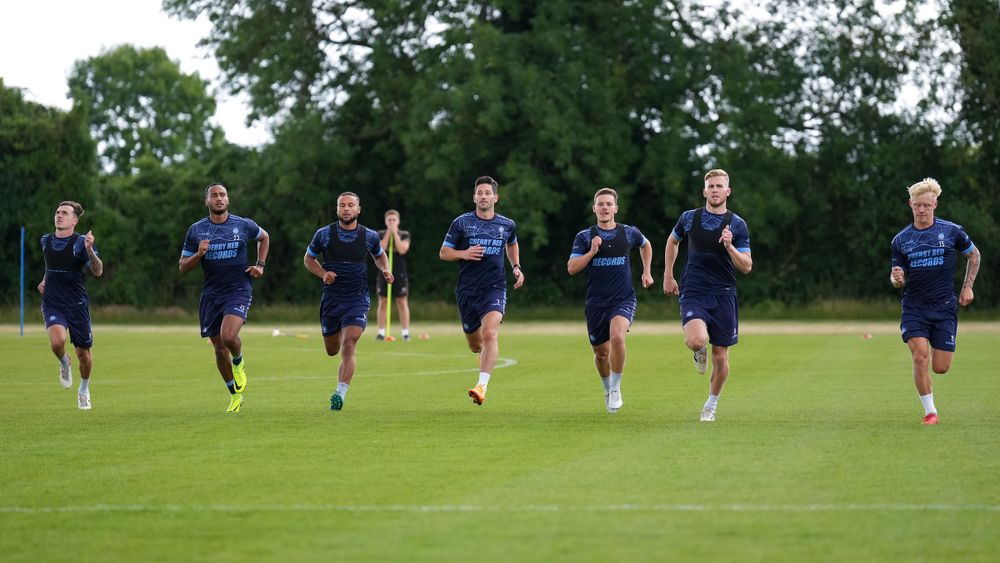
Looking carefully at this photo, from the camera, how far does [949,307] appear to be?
1330 cm

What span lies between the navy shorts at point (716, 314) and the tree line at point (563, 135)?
95.5ft

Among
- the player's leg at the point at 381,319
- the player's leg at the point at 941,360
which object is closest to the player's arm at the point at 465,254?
the player's leg at the point at 941,360

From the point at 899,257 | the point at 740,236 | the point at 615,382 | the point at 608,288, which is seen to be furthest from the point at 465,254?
the point at 899,257

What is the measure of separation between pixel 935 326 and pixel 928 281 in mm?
405

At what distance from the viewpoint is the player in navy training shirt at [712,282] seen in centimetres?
1334

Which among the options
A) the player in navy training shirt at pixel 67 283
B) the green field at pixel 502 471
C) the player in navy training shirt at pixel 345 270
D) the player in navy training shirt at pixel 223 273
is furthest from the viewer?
the player in navy training shirt at pixel 67 283

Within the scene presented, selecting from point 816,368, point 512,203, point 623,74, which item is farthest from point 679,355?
point 623,74

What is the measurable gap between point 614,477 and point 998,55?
37304 millimetres

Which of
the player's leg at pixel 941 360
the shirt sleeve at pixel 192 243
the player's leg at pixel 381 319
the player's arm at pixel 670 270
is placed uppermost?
the shirt sleeve at pixel 192 243

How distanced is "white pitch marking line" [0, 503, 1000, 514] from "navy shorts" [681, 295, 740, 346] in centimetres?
488

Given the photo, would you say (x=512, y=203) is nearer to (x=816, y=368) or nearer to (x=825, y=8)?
(x=825, y=8)

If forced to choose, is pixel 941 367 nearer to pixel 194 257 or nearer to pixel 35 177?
pixel 194 257

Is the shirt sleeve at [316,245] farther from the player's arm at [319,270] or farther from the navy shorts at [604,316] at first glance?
the navy shorts at [604,316]

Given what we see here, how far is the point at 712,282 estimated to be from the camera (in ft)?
44.3
